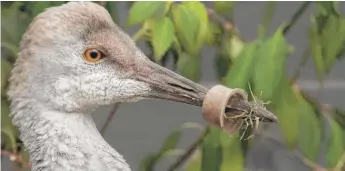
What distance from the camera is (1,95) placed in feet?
3.67

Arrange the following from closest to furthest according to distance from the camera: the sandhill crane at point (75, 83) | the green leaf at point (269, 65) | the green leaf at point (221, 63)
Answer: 1. the sandhill crane at point (75, 83)
2. the green leaf at point (269, 65)
3. the green leaf at point (221, 63)

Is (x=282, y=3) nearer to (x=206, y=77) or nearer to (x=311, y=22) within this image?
(x=311, y=22)

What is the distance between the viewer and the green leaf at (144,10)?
1.05 meters

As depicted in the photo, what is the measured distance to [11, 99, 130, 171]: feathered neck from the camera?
85cm

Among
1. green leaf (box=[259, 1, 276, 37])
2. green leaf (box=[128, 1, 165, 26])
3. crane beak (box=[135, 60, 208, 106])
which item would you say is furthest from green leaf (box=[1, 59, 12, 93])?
green leaf (box=[259, 1, 276, 37])

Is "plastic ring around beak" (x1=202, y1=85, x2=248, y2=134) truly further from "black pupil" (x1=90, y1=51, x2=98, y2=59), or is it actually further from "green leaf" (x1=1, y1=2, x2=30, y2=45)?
"green leaf" (x1=1, y1=2, x2=30, y2=45)

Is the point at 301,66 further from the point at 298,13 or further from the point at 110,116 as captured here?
the point at 110,116

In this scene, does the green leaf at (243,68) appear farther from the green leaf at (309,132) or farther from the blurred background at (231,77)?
the green leaf at (309,132)

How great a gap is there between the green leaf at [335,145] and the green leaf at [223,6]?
258 millimetres

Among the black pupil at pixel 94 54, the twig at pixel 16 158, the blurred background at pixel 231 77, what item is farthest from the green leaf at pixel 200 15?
the twig at pixel 16 158

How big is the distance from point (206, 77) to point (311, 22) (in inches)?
8.1

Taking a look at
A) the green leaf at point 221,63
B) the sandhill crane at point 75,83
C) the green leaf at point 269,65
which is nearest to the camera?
the sandhill crane at point 75,83

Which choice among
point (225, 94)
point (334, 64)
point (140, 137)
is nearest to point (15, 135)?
point (140, 137)

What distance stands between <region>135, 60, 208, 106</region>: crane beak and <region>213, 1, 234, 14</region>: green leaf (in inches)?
10.4
